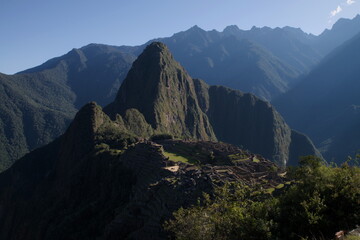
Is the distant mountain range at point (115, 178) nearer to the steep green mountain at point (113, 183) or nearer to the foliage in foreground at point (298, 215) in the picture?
the steep green mountain at point (113, 183)

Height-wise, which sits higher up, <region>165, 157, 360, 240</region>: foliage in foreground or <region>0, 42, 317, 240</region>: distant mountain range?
<region>165, 157, 360, 240</region>: foliage in foreground

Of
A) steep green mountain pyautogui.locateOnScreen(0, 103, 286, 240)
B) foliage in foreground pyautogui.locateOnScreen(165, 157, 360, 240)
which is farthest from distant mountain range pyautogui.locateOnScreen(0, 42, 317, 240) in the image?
foliage in foreground pyautogui.locateOnScreen(165, 157, 360, 240)

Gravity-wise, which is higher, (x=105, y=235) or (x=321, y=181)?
(x=321, y=181)

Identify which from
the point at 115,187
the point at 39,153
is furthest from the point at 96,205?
the point at 39,153

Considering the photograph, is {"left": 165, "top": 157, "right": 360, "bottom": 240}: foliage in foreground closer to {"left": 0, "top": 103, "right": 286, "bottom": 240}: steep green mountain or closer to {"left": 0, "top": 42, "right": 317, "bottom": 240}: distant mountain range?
{"left": 0, "top": 103, "right": 286, "bottom": 240}: steep green mountain

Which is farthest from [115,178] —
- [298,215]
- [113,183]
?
[298,215]

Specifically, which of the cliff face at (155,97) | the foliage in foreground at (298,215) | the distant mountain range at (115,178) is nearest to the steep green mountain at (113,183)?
the distant mountain range at (115,178)

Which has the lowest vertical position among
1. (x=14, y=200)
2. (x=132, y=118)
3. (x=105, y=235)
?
(x=14, y=200)

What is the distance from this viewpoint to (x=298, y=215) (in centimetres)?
2148

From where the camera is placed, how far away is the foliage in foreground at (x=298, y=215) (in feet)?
68.8

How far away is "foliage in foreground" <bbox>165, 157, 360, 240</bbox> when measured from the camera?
20969 mm

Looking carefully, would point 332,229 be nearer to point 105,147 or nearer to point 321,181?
point 321,181

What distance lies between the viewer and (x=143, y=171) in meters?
71.7

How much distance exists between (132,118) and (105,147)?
127 ft
